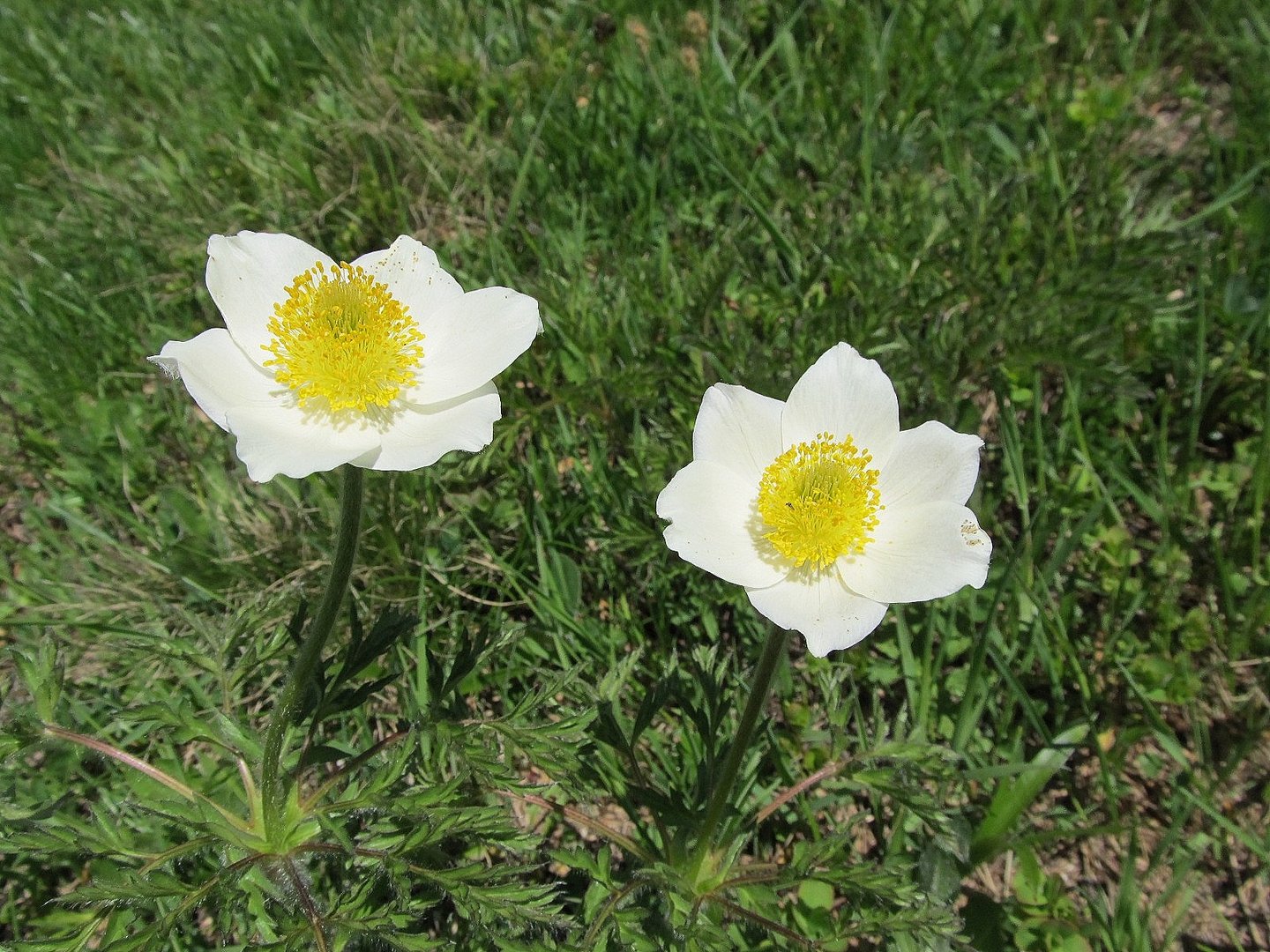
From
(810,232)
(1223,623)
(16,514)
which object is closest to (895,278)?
(810,232)

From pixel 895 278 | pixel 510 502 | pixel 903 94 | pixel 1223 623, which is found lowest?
pixel 1223 623

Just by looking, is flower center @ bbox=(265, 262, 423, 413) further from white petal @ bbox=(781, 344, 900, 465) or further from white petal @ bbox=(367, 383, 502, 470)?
white petal @ bbox=(781, 344, 900, 465)

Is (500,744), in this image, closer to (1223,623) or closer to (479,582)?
(479,582)

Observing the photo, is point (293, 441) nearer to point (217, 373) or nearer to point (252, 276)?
point (217, 373)

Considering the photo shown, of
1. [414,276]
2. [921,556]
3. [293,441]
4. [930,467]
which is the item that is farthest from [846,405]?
[293,441]

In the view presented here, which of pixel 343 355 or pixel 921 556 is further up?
pixel 343 355

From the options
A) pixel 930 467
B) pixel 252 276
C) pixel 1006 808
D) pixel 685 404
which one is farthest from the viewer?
pixel 685 404

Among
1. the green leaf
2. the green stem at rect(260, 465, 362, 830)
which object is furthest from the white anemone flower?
the green leaf

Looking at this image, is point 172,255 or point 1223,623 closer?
point 1223,623
